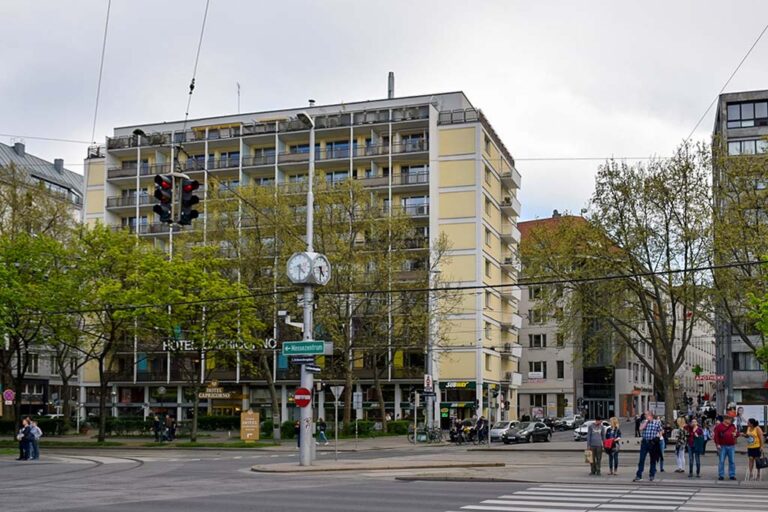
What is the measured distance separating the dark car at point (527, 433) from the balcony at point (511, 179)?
99.6ft

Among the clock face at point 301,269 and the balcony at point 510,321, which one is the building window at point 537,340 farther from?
the clock face at point 301,269

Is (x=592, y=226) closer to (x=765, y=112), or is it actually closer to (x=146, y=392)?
(x=765, y=112)

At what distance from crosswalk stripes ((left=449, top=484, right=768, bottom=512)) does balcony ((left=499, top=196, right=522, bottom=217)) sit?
6007cm

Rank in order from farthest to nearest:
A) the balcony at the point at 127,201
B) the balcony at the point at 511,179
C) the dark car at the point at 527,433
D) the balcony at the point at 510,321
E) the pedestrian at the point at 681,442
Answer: the balcony at the point at 127,201 → the balcony at the point at 511,179 → the balcony at the point at 510,321 → the dark car at the point at 527,433 → the pedestrian at the point at 681,442

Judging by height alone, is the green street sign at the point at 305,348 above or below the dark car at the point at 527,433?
above

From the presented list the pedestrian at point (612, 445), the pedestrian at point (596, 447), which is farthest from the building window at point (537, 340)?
the pedestrian at point (596, 447)

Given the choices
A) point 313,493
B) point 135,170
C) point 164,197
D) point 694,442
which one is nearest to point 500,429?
point 694,442

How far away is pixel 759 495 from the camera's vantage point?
822 inches

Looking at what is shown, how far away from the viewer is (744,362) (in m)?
81.8

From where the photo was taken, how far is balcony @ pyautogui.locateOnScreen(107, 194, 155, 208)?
3280 inches

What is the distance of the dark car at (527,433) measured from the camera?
2194 inches

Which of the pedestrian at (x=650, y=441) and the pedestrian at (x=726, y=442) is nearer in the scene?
the pedestrian at (x=726, y=442)

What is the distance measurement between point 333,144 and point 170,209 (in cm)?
5880

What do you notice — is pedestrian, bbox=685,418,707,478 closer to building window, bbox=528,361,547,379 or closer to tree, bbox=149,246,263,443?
tree, bbox=149,246,263,443
